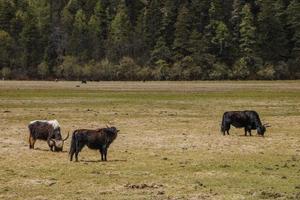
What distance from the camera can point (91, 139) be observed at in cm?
2294

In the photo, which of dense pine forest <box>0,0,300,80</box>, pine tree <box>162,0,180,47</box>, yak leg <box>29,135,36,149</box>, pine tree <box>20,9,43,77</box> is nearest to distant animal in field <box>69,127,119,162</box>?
yak leg <box>29,135,36,149</box>

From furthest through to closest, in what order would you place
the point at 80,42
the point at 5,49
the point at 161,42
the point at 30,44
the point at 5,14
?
Answer: the point at 5,14, the point at 30,44, the point at 80,42, the point at 5,49, the point at 161,42

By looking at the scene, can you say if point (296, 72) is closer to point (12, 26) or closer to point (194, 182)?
point (12, 26)

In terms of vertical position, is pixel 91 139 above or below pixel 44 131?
above

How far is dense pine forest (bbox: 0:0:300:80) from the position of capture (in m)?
158

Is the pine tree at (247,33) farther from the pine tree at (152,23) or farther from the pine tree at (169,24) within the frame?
the pine tree at (152,23)

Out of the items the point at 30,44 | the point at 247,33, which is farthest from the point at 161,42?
the point at 30,44

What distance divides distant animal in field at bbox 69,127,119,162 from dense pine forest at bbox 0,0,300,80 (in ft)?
421

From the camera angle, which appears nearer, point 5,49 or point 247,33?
point 247,33

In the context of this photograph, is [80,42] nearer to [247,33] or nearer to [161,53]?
[161,53]

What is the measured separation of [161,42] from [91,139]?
147183 mm

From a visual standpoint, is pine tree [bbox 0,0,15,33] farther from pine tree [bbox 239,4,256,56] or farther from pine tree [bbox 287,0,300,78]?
pine tree [bbox 287,0,300,78]

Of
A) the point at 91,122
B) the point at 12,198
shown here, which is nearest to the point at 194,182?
the point at 12,198

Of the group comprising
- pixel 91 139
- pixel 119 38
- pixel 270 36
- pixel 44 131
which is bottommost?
pixel 44 131
